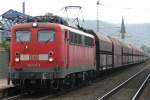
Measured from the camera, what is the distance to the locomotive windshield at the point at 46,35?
2011 cm

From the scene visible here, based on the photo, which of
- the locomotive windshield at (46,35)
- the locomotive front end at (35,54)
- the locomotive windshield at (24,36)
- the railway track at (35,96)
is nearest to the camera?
the railway track at (35,96)

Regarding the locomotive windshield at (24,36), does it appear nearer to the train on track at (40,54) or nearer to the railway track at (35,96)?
the train on track at (40,54)

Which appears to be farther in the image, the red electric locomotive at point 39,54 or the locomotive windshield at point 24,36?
the locomotive windshield at point 24,36

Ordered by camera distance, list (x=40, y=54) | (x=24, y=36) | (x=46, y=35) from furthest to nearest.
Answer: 1. (x=24, y=36)
2. (x=46, y=35)
3. (x=40, y=54)

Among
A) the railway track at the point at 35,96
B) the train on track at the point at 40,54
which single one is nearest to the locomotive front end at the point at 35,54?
the train on track at the point at 40,54

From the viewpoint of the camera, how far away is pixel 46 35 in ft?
66.3

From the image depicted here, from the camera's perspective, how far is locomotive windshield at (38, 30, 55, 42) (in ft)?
66.0

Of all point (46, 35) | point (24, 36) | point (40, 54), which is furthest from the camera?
point (24, 36)

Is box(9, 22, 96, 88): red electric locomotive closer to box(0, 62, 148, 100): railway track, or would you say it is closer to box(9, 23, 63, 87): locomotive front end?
box(9, 23, 63, 87): locomotive front end

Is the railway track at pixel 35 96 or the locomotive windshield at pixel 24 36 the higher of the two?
the locomotive windshield at pixel 24 36

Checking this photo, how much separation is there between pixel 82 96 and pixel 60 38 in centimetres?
259

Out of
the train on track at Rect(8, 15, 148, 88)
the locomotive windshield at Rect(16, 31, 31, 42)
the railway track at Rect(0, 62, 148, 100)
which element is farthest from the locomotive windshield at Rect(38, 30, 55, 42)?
the railway track at Rect(0, 62, 148, 100)

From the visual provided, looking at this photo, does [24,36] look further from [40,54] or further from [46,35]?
[40,54]

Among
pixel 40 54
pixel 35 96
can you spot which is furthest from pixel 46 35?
pixel 35 96
